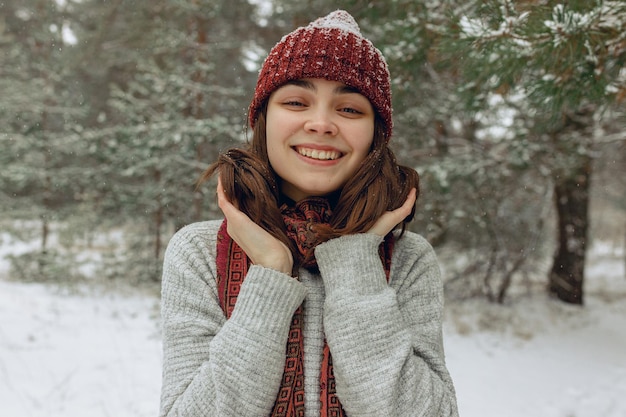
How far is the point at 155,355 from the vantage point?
4648 mm

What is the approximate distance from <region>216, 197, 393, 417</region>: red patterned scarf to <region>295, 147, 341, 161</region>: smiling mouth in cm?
14

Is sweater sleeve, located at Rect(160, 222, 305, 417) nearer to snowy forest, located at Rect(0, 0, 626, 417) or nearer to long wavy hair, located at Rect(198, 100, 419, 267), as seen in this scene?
long wavy hair, located at Rect(198, 100, 419, 267)

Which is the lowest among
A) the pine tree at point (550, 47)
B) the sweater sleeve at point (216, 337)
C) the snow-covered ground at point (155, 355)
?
the snow-covered ground at point (155, 355)

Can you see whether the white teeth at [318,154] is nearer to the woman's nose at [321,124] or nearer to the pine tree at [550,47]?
the woman's nose at [321,124]

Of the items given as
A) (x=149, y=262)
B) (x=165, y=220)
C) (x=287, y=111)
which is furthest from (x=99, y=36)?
(x=287, y=111)

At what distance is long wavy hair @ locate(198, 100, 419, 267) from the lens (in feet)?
4.48

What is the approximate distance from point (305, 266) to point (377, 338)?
33 centimetres

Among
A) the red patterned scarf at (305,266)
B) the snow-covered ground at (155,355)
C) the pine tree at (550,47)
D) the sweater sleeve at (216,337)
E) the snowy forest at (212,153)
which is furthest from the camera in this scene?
the snowy forest at (212,153)

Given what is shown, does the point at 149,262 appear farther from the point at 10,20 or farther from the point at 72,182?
the point at 10,20

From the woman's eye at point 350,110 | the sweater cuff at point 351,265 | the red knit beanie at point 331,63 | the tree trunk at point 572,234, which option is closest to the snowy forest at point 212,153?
the tree trunk at point 572,234

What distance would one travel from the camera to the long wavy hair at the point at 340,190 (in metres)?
1.37

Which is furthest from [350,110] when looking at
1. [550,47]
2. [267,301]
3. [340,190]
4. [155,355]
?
[155,355]

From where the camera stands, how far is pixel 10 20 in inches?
437

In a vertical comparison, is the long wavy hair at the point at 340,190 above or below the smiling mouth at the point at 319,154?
below
